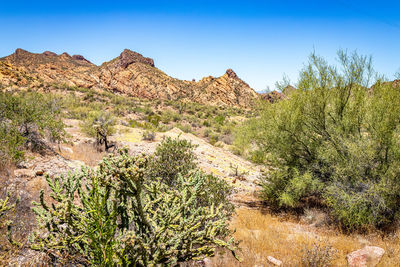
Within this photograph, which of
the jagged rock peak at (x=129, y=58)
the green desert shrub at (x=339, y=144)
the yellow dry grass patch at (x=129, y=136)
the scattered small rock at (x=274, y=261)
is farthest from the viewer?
the jagged rock peak at (x=129, y=58)

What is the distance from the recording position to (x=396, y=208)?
4926 mm

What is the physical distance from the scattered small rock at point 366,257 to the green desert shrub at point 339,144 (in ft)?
3.58

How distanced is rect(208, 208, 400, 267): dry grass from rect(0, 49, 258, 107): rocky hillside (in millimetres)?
43275

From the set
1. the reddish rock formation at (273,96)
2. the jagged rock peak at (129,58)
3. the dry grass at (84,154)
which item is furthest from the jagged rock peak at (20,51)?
the reddish rock formation at (273,96)

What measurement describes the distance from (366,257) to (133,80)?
54.2 m

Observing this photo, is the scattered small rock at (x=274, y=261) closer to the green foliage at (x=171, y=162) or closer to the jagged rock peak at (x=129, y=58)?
the green foliage at (x=171, y=162)

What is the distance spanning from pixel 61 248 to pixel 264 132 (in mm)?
6385

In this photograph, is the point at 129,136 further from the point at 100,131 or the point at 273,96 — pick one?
the point at 273,96

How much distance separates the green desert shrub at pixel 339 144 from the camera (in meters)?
4.84

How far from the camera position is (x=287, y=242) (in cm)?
436

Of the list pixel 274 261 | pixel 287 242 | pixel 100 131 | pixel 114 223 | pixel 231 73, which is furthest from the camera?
pixel 231 73

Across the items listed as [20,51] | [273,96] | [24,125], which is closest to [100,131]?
[24,125]

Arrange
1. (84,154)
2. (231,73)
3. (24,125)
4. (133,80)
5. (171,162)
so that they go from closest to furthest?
(171,162)
(24,125)
(84,154)
(133,80)
(231,73)

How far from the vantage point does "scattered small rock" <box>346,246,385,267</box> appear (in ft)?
11.7
